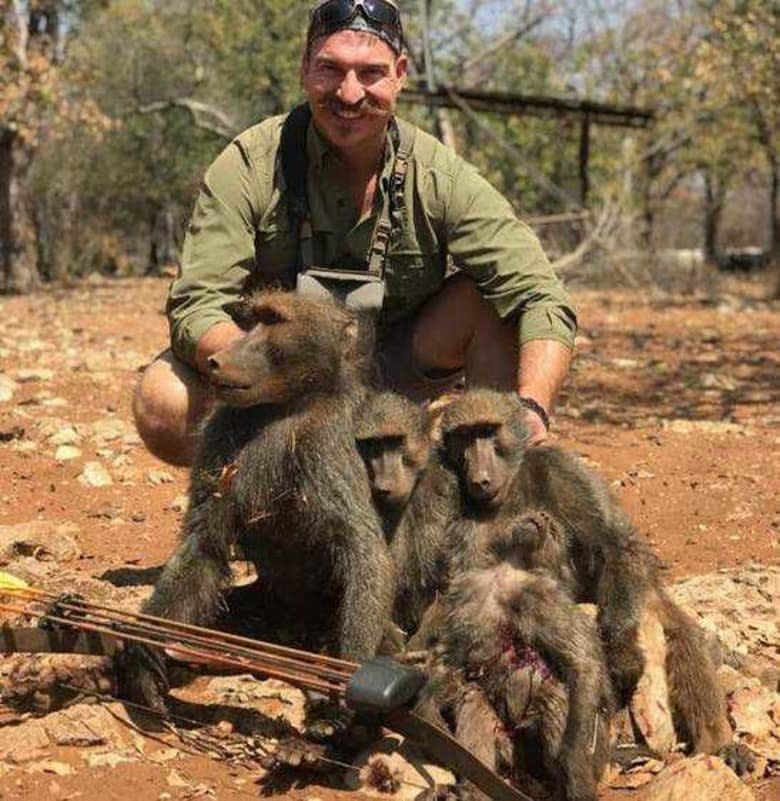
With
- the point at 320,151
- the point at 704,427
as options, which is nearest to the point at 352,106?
the point at 320,151

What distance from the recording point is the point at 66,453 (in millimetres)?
5605

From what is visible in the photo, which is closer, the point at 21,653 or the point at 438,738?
the point at 438,738

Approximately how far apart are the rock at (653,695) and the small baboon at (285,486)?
2.14 feet

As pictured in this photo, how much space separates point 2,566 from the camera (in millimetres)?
4000

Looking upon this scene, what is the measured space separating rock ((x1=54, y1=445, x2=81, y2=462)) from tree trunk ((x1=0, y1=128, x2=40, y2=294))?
10.7 meters

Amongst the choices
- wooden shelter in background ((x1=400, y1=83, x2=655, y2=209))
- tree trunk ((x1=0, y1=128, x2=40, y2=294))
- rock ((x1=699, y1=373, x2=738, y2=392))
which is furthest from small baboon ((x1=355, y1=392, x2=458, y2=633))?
tree trunk ((x1=0, y1=128, x2=40, y2=294))

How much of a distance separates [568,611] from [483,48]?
20703mm

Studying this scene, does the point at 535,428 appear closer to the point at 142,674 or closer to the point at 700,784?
the point at 700,784

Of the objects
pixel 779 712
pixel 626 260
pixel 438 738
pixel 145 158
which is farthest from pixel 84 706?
pixel 145 158

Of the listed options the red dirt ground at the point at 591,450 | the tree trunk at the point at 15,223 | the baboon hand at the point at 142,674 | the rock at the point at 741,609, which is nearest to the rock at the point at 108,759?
the red dirt ground at the point at 591,450

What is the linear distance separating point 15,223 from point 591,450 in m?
11.7

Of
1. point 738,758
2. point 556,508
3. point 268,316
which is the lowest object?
point 738,758

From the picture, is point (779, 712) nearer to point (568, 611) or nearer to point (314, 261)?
point (568, 611)

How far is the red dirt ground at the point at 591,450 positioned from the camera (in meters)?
4.35
